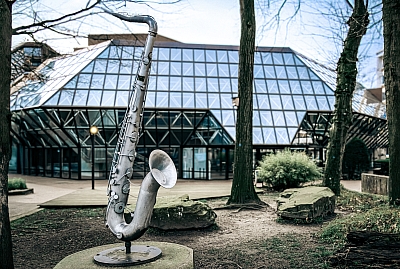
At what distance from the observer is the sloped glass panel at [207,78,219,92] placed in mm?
26422

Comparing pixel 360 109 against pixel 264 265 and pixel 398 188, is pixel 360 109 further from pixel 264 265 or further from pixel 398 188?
pixel 264 265

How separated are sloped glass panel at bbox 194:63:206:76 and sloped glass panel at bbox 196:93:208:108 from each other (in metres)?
2.61

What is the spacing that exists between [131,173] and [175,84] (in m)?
21.8

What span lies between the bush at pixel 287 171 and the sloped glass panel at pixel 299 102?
355 inches

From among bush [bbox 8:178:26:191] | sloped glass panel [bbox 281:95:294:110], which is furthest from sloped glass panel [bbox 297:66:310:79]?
bush [bbox 8:178:26:191]

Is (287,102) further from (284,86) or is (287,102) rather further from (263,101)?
(284,86)

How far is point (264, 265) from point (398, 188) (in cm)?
504

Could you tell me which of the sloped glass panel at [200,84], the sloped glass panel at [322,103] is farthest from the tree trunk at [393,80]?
the sloped glass panel at [200,84]

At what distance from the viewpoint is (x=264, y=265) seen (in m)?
6.40

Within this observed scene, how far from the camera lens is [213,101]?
2536 cm

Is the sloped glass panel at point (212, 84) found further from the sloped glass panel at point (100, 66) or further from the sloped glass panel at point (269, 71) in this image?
the sloped glass panel at point (100, 66)

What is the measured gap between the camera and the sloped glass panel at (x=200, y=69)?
91.0ft

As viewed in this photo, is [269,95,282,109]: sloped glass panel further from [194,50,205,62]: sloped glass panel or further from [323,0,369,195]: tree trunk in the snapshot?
[323,0,369,195]: tree trunk

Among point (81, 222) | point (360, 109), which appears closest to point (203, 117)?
point (360, 109)
